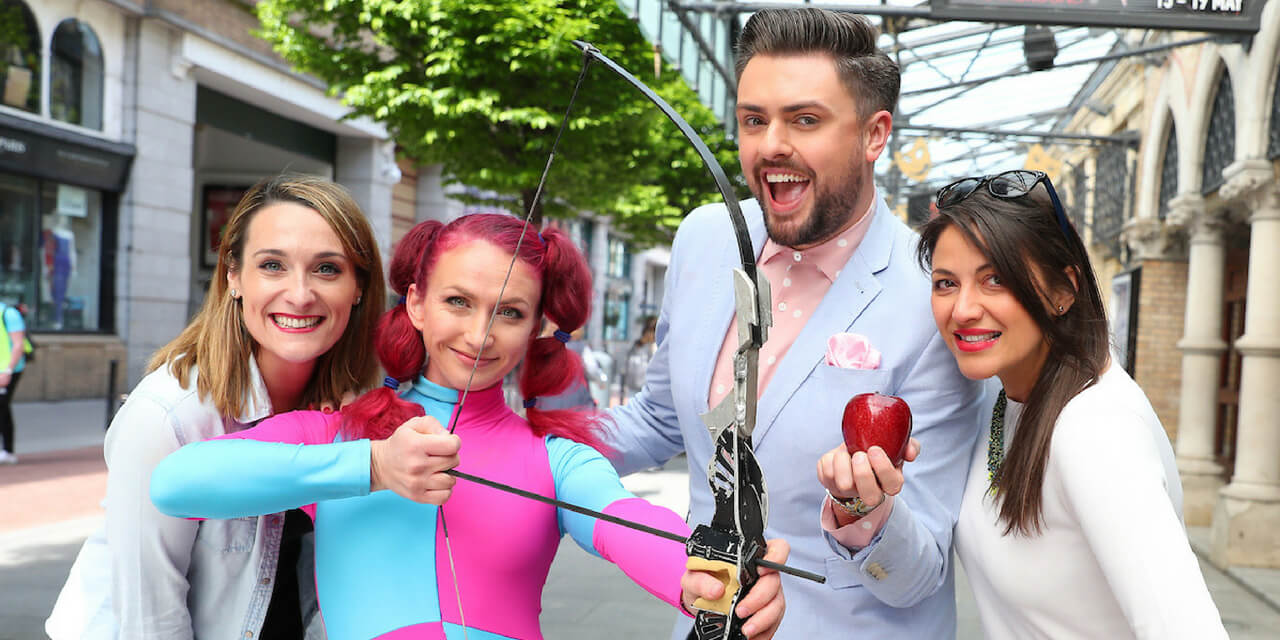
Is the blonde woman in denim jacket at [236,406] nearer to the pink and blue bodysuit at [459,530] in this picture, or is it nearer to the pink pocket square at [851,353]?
the pink and blue bodysuit at [459,530]

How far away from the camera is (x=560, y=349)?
85.3 inches

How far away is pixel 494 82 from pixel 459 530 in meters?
7.96

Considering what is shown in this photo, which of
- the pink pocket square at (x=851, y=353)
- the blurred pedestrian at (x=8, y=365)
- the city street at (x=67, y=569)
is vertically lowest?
the city street at (x=67, y=569)

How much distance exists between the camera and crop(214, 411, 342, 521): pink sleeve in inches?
71.1

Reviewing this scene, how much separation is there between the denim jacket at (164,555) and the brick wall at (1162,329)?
9.56 meters

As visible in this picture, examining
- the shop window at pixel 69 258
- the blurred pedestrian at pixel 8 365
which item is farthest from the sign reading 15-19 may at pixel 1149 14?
the shop window at pixel 69 258

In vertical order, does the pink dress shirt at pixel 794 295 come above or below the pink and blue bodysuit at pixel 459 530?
above

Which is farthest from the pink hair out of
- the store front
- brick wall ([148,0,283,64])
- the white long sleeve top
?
brick wall ([148,0,283,64])

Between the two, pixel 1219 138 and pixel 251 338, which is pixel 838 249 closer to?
pixel 251 338

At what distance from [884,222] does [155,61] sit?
1454cm

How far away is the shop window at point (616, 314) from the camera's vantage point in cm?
3919

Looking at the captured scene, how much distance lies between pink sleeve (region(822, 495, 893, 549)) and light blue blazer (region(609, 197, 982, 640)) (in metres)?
0.04

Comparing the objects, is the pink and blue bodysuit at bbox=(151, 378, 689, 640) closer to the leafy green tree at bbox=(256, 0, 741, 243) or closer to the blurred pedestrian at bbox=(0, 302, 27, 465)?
the leafy green tree at bbox=(256, 0, 741, 243)

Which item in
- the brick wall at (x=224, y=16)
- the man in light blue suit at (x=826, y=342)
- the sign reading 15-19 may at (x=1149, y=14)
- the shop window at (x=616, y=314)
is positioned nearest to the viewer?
the man in light blue suit at (x=826, y=342)
